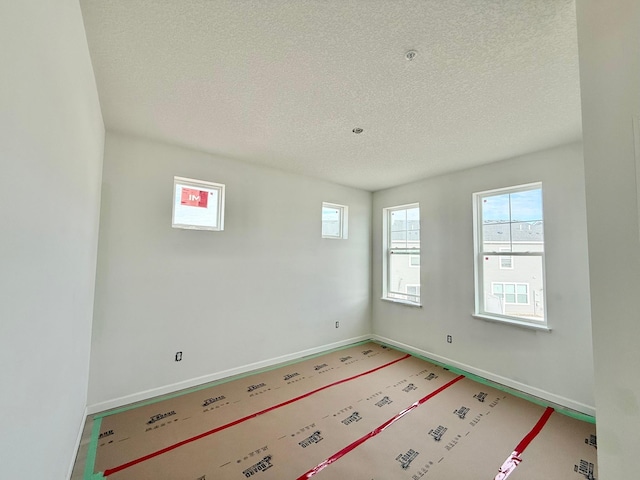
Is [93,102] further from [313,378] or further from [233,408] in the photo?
[313,378]

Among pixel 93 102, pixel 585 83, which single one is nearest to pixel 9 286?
pixel 93 102

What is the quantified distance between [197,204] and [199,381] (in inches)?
81.0

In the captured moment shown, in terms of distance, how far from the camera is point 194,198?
3.15 meters

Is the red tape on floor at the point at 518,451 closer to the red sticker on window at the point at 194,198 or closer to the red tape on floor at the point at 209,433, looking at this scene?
the red tape on floor at the point at 209,433

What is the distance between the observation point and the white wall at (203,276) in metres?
2.59

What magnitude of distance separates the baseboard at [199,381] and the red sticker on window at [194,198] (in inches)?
79.3

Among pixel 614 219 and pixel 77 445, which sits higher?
pixel 614 219

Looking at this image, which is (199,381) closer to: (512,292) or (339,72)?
(339,72)

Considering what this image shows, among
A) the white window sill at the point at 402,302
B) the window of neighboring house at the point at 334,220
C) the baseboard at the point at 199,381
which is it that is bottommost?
the baseboard at the point at 199,381

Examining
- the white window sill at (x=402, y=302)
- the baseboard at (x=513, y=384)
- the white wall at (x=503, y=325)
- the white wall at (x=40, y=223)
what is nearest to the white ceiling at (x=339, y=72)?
the white wall at (x=40, y=223)

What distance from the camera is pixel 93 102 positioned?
1.88 meters

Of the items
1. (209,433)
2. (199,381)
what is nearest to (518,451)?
(209,433)

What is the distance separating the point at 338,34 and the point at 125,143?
243 centimetres

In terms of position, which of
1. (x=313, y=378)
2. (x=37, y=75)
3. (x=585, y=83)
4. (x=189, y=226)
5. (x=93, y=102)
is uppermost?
(x=93, y=102)
